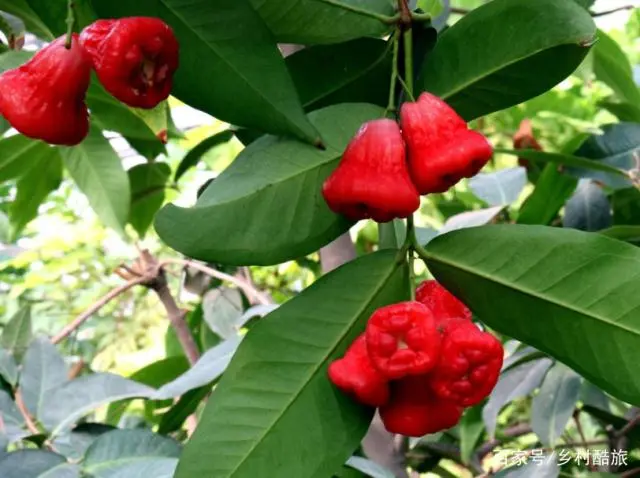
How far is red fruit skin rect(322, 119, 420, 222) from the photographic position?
0.46 m

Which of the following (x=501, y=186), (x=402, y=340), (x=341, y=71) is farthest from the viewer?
(x=501, y=186)

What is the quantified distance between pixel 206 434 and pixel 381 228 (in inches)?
10.7

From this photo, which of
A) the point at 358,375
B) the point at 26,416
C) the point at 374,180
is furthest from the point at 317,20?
the point at 26,416

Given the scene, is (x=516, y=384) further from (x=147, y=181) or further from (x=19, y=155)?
(x=19, y=155)

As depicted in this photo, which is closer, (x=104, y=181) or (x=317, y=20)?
(x=317, y=20)

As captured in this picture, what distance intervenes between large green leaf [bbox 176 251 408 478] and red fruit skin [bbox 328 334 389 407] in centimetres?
1

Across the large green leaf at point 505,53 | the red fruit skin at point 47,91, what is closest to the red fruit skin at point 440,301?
the large green leaf at point 505,53

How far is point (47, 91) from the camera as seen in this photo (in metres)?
0.49

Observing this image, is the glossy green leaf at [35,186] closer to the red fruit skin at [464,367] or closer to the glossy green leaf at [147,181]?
the glossy green leaf at [147,181]

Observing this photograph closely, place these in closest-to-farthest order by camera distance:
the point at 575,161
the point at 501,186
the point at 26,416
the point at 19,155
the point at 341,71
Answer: the point at 341,71 → the point at 26,416 → the point at 575,161 → the point at 19,155 → the point at 501,186

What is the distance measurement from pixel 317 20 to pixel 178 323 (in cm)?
69

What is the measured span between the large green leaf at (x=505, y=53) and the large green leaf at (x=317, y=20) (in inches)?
2.0

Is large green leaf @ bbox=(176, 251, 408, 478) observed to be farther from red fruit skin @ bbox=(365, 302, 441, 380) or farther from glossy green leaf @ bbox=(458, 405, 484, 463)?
glossy green leaf @ bbox=(458, 405, 484, 463)

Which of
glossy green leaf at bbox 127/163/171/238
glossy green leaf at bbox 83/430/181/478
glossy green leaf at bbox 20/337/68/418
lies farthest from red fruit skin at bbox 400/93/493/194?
glossy green leaf at bbox 127/163/171/238
